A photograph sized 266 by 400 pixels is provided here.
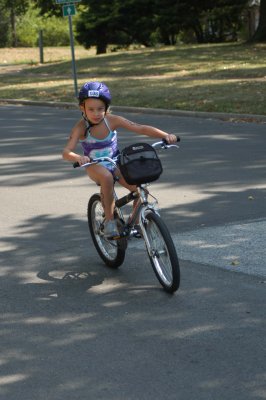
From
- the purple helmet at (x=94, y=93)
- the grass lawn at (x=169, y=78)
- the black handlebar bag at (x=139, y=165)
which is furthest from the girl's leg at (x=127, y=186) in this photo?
the grass lawn at (x=169, y=78)

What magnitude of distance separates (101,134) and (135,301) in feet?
4.46

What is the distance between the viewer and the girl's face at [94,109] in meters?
6.92

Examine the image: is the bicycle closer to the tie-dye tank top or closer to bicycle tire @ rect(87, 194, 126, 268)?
bicycle tire @ rect(87, 194, 126, 268)

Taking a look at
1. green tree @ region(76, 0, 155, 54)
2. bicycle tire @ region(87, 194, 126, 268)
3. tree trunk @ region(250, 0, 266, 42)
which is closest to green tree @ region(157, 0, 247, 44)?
green tree @ region(76, 0, 155, 54)

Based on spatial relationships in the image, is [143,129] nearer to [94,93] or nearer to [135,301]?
[94,93]

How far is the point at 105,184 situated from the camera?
7000 millimetres

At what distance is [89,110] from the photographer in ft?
22.8

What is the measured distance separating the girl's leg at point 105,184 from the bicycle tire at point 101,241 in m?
0.30

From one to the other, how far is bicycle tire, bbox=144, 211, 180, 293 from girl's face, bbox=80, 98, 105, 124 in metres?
0.84

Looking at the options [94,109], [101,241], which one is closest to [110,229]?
[101,241]

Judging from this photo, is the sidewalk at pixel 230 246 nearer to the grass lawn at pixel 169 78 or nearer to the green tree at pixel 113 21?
the grass lawn at pixel 169 78

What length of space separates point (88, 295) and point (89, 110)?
1360 mm

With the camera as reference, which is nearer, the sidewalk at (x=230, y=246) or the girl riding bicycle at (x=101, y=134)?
the girl riding bicycle at (x=101, y=134)

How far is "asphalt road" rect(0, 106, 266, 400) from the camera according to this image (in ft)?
16.3
